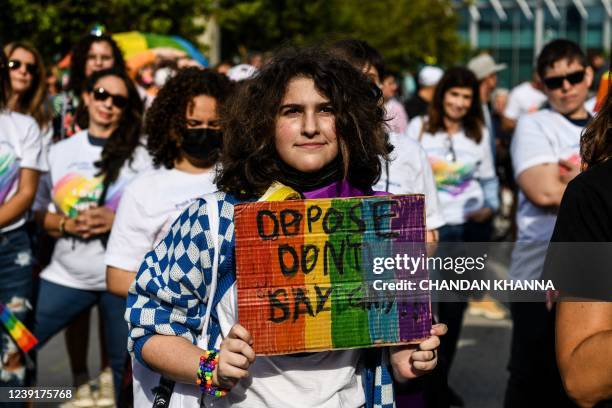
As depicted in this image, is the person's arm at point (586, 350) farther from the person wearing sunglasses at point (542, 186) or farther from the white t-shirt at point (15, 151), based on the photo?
the white t-shirt at point (15, 151)

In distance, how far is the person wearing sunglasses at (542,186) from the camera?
4492 mm

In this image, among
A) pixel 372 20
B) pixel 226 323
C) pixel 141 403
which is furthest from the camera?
pixel 372 20

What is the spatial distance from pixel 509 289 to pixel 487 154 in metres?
2.84

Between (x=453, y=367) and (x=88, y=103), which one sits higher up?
(x=88, y=103)

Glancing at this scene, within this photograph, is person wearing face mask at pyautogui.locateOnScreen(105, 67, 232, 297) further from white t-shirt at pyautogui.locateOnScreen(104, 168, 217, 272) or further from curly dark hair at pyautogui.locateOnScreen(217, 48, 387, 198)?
curly dark hair at pyautogui.locateOnScreen(217, 48, 387, 198)

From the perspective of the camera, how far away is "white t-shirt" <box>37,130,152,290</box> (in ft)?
16.0

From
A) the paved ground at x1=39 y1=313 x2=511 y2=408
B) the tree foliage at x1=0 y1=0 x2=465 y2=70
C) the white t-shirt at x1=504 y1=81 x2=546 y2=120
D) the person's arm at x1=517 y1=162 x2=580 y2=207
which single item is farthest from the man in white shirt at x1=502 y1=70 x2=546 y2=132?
the person's arm at x1=517 y1=162 x2=580 y2=207

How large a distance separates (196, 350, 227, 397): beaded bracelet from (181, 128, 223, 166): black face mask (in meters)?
1.57

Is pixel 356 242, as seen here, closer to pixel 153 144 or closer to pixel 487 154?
pixel 153 144

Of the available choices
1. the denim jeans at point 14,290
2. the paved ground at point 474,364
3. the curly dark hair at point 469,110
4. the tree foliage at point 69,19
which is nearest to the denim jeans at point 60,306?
the denim jeans at point 14,290

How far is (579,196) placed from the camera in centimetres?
212

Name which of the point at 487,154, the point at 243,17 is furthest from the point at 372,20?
the point at 487,154

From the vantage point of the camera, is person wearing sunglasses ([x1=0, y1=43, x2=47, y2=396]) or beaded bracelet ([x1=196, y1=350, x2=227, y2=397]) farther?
person wearing sunglasses ([x1=0, y1=43, x2=47, y2=396])

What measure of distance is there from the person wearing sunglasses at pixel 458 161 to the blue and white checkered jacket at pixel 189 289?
345 cm
